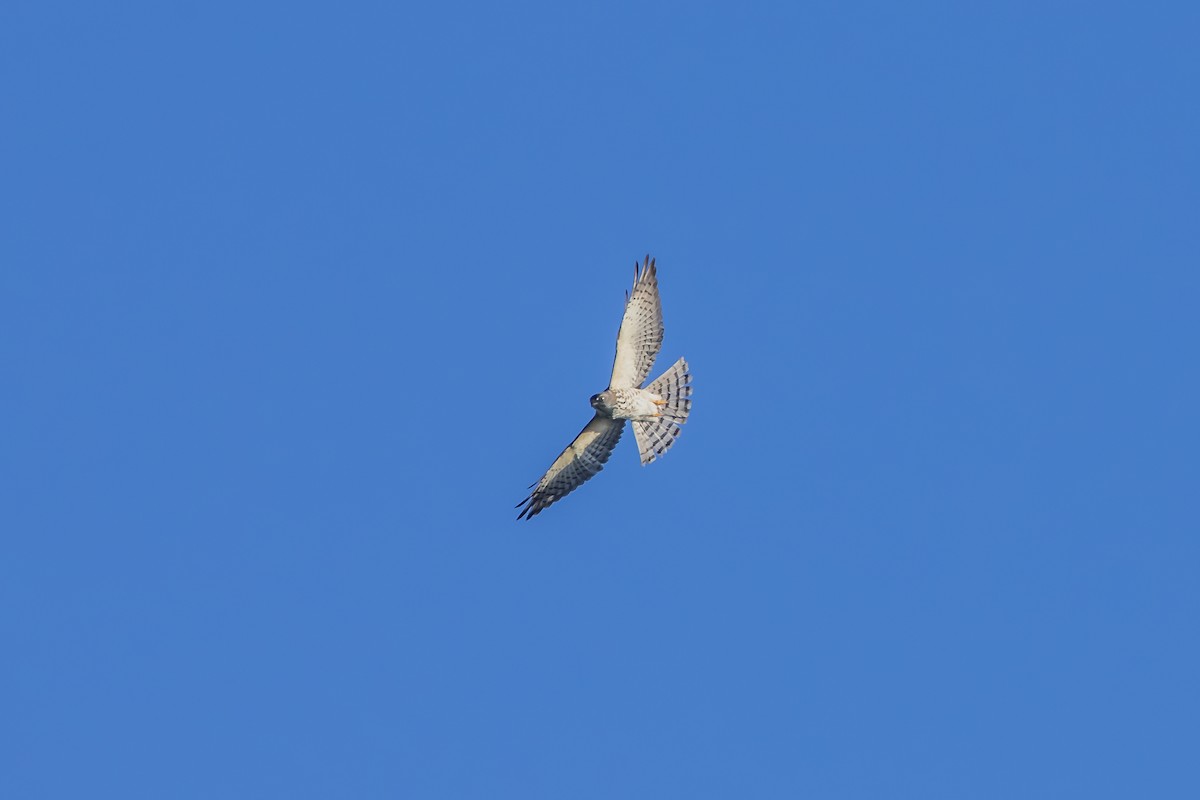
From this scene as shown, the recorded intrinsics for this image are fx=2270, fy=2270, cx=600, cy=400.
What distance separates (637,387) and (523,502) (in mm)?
2480

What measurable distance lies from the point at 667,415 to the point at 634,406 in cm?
55

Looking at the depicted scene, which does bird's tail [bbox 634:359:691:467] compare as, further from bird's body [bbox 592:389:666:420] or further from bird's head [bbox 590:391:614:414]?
bird's head [bbox 590:391:614:414]

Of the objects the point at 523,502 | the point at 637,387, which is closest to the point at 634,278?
the point at 637,387

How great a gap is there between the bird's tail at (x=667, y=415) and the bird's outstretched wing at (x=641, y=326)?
470mm

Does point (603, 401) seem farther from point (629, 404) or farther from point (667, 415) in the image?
point (667, 415)

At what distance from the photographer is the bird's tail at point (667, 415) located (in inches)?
1184

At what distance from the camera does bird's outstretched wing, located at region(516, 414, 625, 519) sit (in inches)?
1192

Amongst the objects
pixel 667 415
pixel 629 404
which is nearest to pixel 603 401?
pixel 629 404

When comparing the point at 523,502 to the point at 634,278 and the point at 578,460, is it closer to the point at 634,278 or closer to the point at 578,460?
the point at 578,460

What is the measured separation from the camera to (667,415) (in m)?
30.1

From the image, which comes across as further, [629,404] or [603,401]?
[629,404]

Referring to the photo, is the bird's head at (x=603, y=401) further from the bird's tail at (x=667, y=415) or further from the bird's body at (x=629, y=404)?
the bird's tail at (x=667, y=415)

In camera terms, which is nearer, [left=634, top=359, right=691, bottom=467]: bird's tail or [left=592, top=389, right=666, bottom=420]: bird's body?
[left=592, top=389, right=666, bottom=420]: bird's body

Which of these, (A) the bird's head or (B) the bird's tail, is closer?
(A) the bird's head
